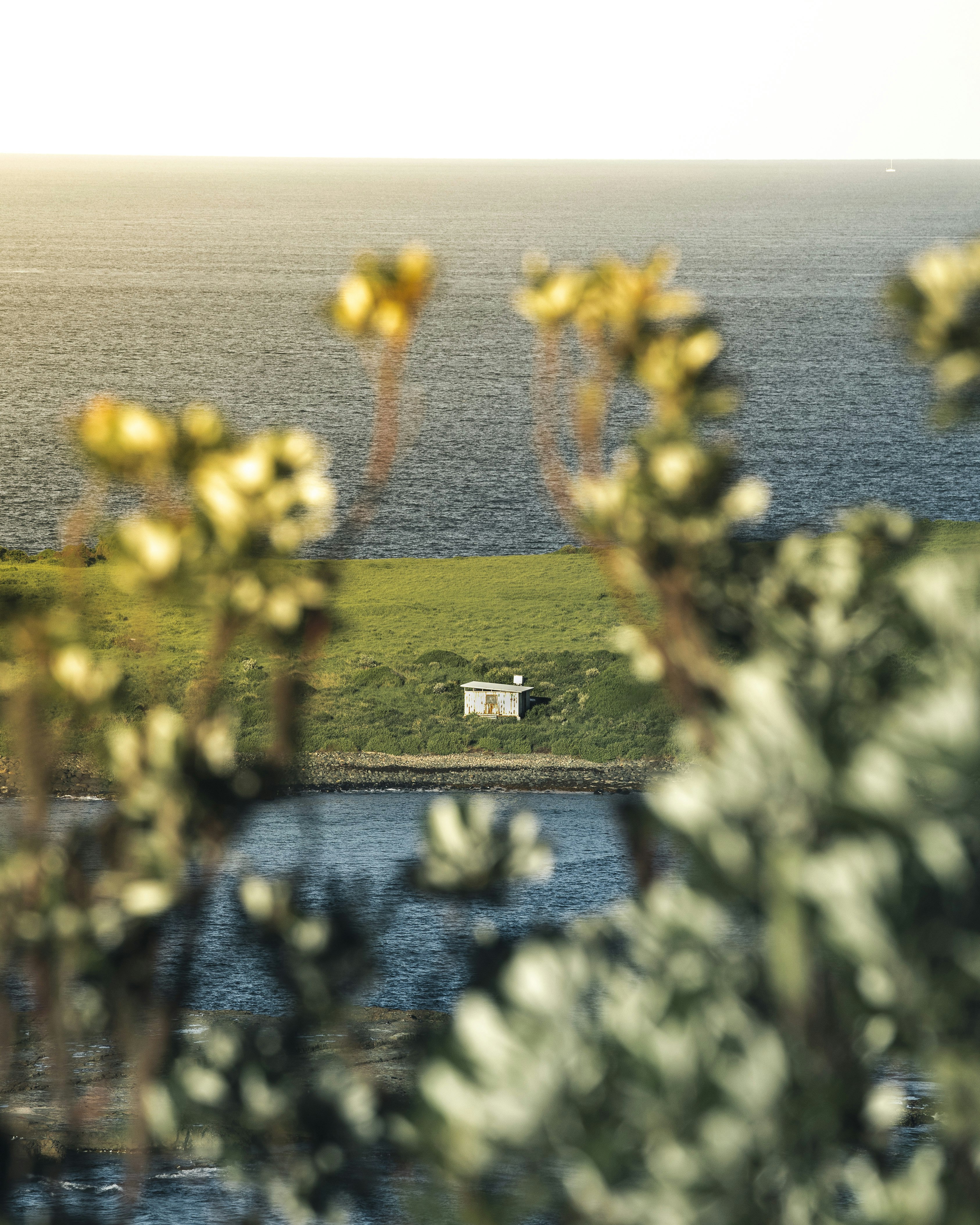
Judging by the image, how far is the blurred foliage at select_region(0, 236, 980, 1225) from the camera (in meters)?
2.35

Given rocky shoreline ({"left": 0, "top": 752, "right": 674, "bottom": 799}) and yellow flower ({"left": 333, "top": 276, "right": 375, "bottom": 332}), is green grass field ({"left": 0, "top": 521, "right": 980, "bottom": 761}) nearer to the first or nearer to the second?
rocky shoreline ({"left": 0, "top": 752, "right": 674, "bottom": 799})

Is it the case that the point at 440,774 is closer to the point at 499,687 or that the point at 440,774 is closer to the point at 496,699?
the point at 496,699

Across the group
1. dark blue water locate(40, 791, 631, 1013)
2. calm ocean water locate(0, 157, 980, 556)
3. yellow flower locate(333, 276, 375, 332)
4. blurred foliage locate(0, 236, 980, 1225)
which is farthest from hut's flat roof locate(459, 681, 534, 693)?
yellow flower locate(333, 276, 375, 332)

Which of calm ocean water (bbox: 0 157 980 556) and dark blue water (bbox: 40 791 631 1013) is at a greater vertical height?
calm ocean water (bbox: 0 157 980 556)

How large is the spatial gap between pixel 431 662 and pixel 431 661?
7 cm

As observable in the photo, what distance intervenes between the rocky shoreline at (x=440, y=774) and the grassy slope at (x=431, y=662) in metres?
0.49

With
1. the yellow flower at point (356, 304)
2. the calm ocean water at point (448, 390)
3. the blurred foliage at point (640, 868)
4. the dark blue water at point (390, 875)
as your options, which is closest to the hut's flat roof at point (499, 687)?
the dark blue water at point (390, 875)

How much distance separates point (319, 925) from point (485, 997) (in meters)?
1.59

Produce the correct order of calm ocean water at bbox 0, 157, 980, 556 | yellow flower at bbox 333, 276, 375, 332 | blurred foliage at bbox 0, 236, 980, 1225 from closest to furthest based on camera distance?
blurred foliage at bbox 0, 236, 980, 1225
yellow flower at bbox 333, 276, 375, 332
calm ocean water at bbox 0, 157, 980, 556

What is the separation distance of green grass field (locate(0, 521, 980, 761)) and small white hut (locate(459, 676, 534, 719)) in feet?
1.27

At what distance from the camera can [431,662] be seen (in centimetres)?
5281

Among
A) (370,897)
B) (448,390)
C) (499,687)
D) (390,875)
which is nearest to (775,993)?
(370,897)

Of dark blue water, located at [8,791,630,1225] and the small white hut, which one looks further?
the small white hut

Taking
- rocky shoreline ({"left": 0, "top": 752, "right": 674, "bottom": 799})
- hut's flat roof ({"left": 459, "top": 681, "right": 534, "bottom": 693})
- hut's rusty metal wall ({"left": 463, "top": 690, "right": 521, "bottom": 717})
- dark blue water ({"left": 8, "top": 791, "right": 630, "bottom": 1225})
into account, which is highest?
hut's flat roof ({"left": 459, "top": 681, "right": 534, "bottom": 693})
